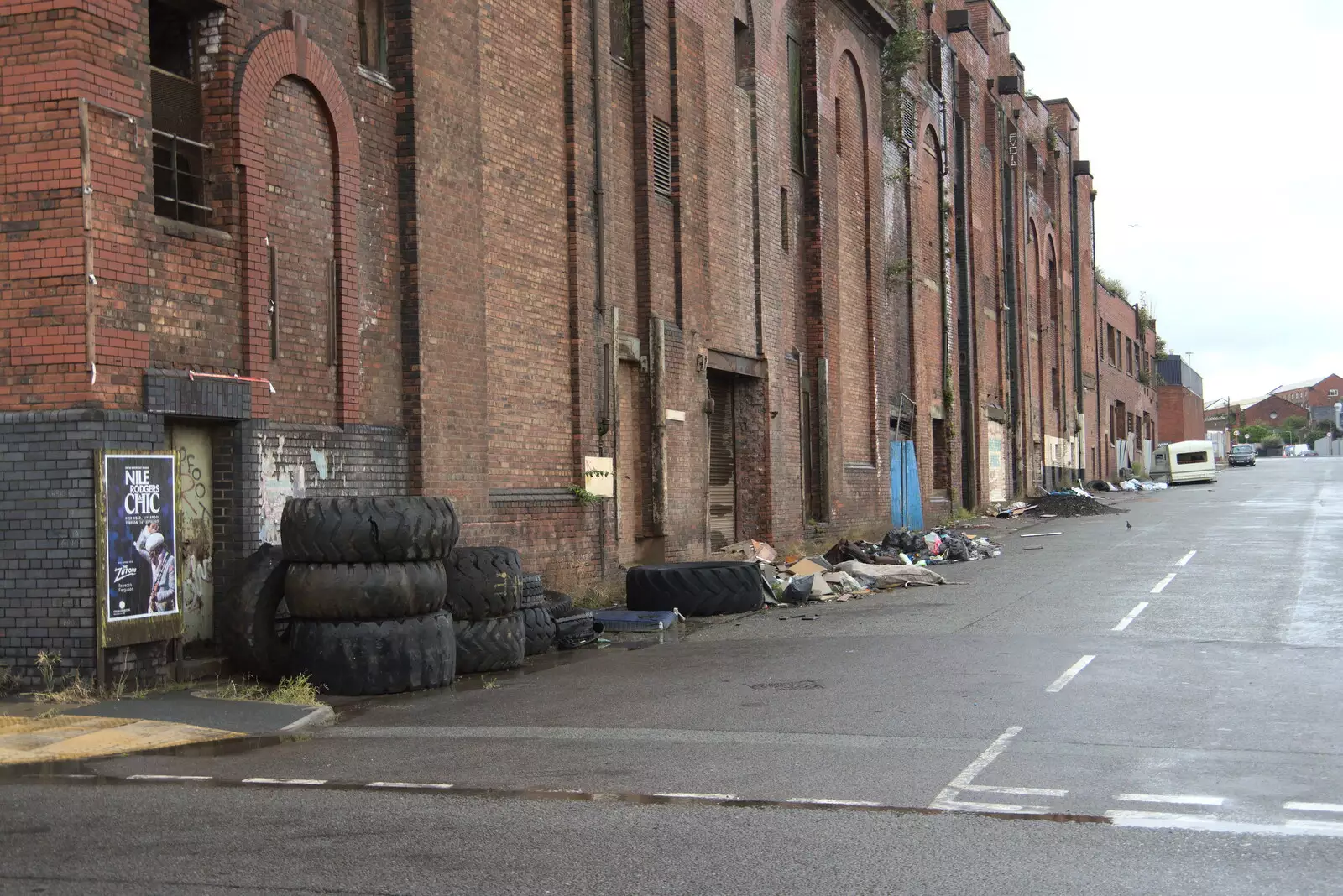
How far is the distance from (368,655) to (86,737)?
2.57 metres

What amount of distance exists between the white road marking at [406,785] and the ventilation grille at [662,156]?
14.9m

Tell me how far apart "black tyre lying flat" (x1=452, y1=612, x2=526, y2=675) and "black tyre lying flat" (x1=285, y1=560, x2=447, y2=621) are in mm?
935

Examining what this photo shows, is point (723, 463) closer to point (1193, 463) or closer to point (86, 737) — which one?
point (86, 737)

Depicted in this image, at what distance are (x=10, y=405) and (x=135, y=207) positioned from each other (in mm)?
1876

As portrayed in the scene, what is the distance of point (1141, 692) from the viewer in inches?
386

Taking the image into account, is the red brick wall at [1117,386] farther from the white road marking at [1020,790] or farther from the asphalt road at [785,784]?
the white road marking at [1020,790]

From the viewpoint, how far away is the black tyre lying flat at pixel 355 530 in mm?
11117

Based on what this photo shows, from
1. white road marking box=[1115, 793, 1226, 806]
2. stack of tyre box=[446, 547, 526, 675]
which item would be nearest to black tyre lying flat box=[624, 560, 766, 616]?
stack of tyre box=[446, 547, 526, 675]

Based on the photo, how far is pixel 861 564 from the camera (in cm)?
2162

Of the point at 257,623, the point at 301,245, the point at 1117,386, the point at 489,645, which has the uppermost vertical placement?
the point at 1117,386

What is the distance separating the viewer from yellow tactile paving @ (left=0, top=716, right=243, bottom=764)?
8391 mm

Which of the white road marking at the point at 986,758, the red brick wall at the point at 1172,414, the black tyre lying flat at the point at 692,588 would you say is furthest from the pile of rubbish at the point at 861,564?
the red brick wall at the point at 1172,414

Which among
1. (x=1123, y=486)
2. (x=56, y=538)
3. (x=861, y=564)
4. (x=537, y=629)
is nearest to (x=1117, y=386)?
(x=1123, y=486)

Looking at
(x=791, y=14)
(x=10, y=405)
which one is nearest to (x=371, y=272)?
(x=10, y=405)
